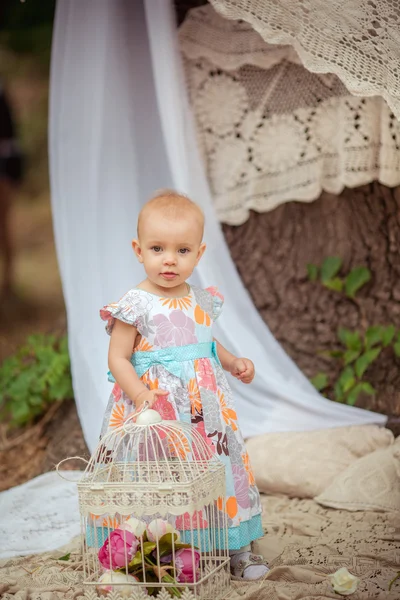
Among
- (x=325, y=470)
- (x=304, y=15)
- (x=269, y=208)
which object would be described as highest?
(x=304, y=15)

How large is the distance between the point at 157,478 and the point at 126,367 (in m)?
0.35

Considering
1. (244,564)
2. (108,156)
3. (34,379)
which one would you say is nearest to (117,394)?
(244,564)

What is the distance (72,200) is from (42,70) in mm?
3839

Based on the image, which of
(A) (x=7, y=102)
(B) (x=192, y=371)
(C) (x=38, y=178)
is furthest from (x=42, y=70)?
(B) (x=192, y=371)

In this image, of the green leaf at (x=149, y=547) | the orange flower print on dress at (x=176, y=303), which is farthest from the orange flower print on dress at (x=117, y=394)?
the green leaf at (x=149, y=547)

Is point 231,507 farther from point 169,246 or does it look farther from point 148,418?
point 169,246

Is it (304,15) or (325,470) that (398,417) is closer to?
(325,470)

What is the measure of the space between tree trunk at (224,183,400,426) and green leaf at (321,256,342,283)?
33 millimetres

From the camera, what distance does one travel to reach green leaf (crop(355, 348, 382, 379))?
3.97 m

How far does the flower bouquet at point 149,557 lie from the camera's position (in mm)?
2211

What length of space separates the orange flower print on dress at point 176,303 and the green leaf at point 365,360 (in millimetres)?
1596

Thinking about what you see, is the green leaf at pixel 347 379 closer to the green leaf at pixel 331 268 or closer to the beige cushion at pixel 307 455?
the beige cushion at pixel 307 455

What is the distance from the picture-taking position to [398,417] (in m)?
3.89

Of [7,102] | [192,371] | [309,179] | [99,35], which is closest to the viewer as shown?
[192,371]
